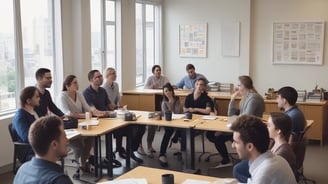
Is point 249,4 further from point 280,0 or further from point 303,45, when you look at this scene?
point 303,45

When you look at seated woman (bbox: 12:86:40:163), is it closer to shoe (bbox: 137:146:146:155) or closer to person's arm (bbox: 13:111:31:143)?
person's arm (bbox: 13:111:31:143)

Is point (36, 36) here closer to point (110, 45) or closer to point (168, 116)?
point (110, 45)

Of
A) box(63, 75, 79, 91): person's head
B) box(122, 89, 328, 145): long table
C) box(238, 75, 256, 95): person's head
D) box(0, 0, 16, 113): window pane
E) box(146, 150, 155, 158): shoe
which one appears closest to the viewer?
box(238, 75, 256, 95): person's head

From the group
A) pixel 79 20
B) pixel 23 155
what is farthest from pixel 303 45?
pixel 23 155

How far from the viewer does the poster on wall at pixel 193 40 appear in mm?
9148

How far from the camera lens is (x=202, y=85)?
19.6 ft

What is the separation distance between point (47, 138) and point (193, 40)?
7.29 metres

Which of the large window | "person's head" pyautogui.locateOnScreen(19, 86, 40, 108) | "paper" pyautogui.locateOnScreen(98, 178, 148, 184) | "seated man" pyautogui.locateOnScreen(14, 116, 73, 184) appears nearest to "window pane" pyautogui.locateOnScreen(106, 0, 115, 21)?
the large window

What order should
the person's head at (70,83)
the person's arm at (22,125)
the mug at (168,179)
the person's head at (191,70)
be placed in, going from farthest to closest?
the person's head at (191,70) < the person's head at (70,83) < the person's arm at (22,125) < the mug at (168,179)

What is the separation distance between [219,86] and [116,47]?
7.21 feet

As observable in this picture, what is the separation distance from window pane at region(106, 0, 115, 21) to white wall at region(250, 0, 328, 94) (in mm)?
2903

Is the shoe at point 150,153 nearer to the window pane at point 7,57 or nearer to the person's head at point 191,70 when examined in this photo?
the window pane at point 7,57

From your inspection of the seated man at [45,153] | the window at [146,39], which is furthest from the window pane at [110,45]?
the seated man at [45,153]

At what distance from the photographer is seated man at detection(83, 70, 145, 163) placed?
19.5 ft
